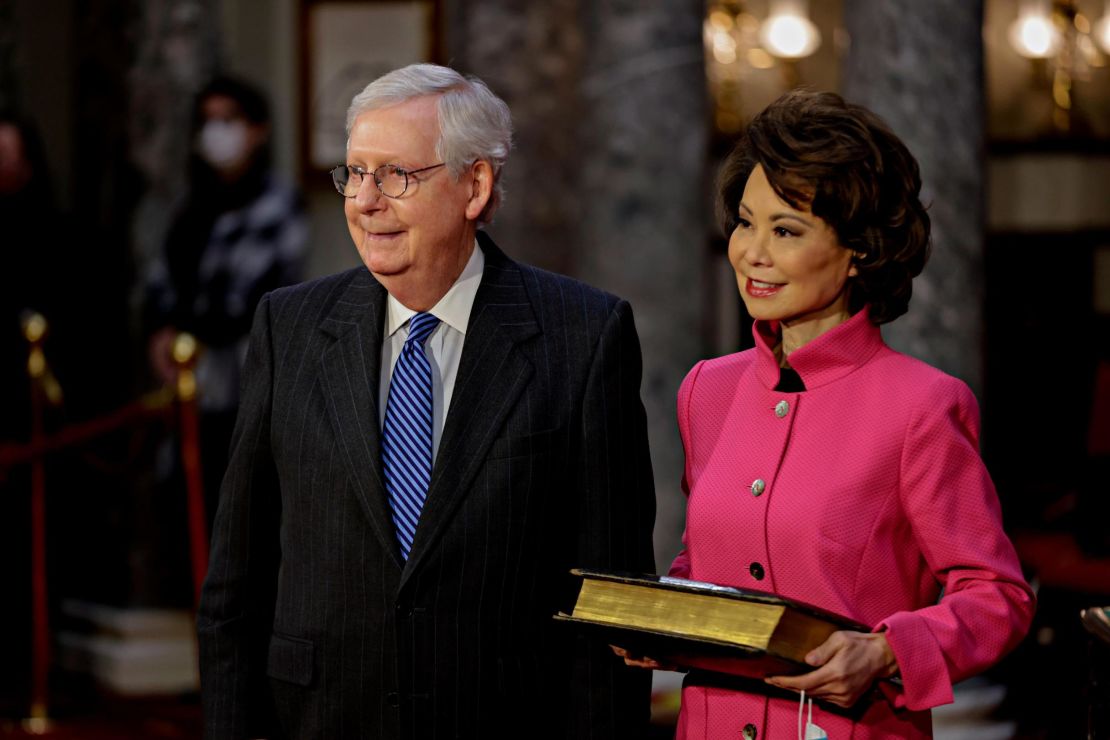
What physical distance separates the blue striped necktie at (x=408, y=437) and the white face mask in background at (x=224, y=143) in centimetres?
406

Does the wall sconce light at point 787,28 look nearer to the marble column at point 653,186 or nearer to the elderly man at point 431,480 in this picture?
the marble column at point 653,186

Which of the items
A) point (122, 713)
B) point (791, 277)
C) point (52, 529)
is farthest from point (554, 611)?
point (52, 529)

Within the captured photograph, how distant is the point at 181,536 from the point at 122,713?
75 cm

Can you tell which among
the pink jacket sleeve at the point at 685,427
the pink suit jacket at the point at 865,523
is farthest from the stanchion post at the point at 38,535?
the pink suit jacket at the point at 865,523

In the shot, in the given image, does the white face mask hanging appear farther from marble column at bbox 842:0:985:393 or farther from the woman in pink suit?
marble column at bbox 842:0:985:393

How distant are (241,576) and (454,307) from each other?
532 mm

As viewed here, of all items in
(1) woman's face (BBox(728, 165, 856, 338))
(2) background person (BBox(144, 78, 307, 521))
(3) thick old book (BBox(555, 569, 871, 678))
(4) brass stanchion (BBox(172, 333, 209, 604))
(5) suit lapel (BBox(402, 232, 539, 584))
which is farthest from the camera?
(2) background person (BBox(144, 78, 307, 521))

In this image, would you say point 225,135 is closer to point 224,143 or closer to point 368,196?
point 224,143

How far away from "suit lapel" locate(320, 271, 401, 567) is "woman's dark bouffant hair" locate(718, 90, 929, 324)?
0.67 m

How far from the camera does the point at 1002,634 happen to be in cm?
204

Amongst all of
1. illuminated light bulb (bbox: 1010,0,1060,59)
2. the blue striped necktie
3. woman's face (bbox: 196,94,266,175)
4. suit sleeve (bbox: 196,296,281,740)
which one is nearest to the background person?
woman's face (bbox: 196,94,266,175)

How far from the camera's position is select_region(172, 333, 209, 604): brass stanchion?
5879mm

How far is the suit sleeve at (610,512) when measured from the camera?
7.82 feet

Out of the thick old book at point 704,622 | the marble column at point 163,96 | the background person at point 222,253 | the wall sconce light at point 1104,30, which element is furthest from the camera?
the wall sconce light at point 1104,30
